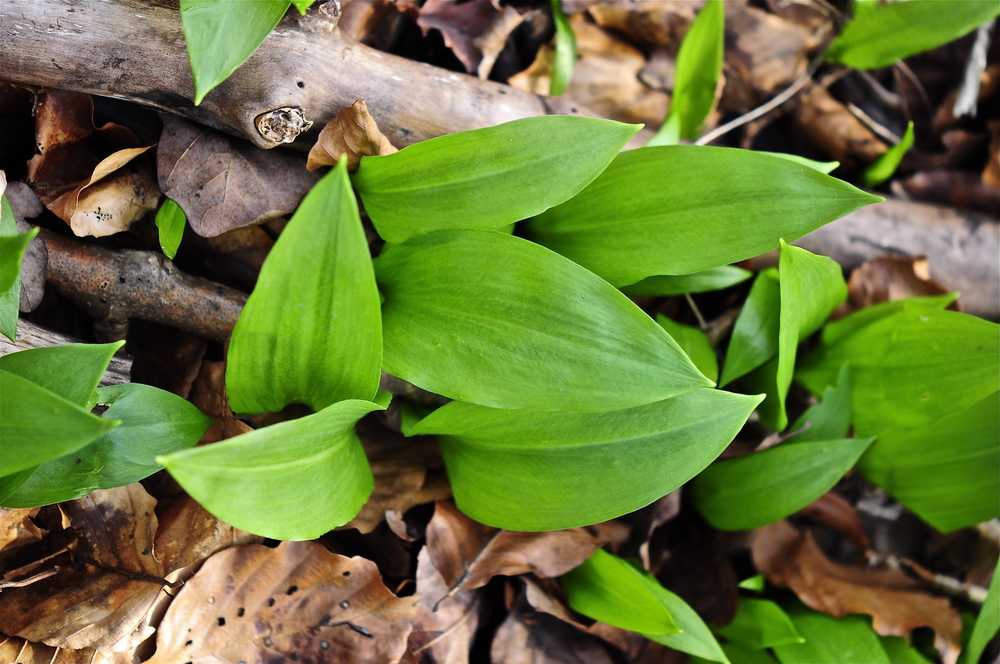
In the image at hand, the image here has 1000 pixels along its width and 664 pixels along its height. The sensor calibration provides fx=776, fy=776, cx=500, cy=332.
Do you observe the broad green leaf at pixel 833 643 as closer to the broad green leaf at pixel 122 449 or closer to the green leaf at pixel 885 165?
the green leaf at pixel 885 165

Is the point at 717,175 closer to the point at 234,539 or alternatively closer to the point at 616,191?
the point at 616,191

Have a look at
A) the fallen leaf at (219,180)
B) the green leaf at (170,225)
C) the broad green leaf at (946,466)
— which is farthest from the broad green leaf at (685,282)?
the green leaf at (170,225)

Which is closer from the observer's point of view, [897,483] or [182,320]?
[182,320]

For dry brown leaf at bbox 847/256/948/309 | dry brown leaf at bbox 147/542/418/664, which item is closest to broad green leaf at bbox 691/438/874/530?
dry brown leaf at bbox 847/256/948/309

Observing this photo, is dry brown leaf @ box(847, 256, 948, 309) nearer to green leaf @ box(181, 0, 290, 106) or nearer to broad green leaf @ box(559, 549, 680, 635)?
broad green leaf @ box(559, 549, 680, 635)

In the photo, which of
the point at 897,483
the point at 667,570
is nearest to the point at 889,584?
the point at 897,483

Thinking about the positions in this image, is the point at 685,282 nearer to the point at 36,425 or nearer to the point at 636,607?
the point at 636,607
